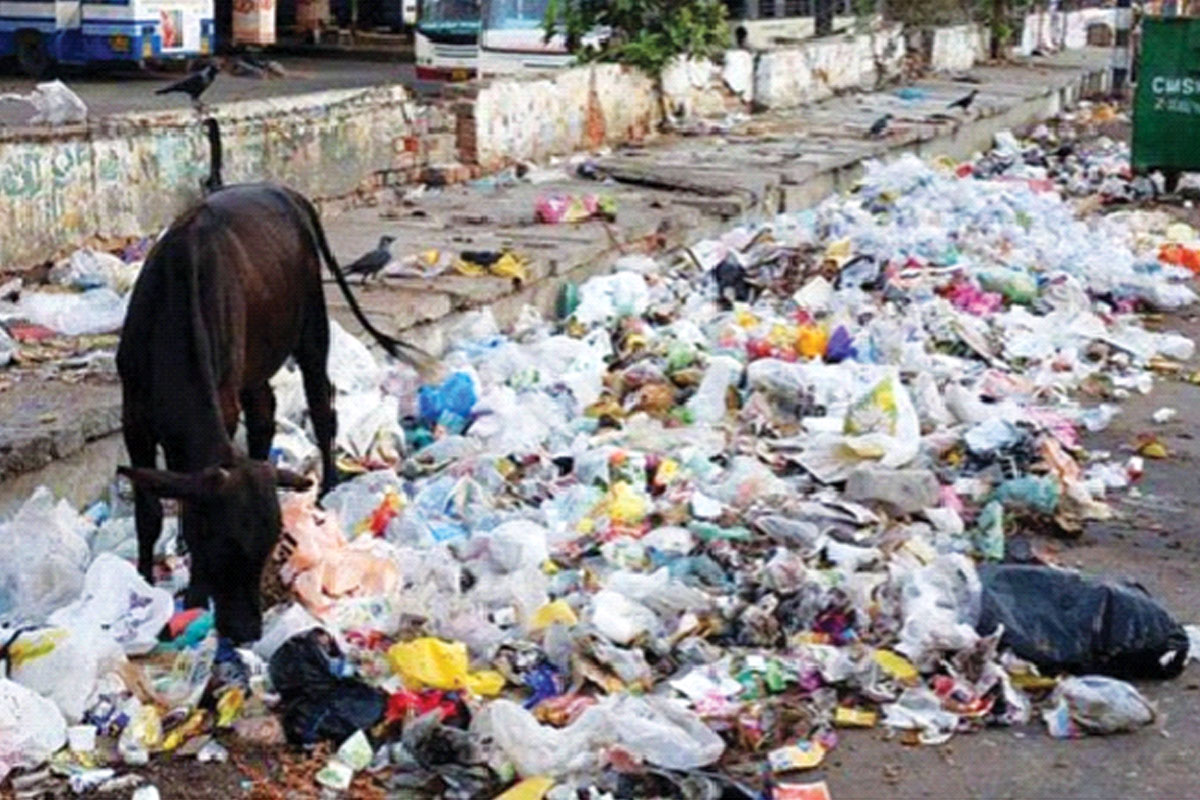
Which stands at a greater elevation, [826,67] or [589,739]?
[826,67]

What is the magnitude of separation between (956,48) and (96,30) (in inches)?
414

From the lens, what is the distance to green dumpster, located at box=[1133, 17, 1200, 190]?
15023 millimetres

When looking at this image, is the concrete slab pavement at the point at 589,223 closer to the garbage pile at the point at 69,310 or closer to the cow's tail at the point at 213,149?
the garbage pile at the point at 69,310

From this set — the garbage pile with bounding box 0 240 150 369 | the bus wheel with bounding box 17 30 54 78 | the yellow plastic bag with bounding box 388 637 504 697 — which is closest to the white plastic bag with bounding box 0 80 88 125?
the garbage pile with bounding box 0 240 150 369

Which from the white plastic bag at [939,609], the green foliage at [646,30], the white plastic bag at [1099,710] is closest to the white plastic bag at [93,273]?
the white plastic bag at [939,609]

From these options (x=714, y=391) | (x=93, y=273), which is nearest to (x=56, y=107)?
(x=93, y=273)

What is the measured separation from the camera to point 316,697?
4477 mm

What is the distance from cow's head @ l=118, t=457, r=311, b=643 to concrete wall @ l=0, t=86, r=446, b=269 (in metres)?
3.50

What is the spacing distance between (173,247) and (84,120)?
13.5 feet

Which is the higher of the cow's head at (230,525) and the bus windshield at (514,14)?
the bus windshield at (514,14)

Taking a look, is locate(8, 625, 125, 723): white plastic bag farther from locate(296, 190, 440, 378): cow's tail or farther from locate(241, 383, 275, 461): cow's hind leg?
locate(296, 190, 440, 378): cow's tail

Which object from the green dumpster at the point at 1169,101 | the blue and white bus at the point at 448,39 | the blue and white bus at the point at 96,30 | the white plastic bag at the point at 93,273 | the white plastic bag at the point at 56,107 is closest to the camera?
the white plastic bag at the point at 93,273

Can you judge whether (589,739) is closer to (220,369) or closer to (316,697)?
(316,697)

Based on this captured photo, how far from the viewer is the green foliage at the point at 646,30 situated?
14.6 metres
